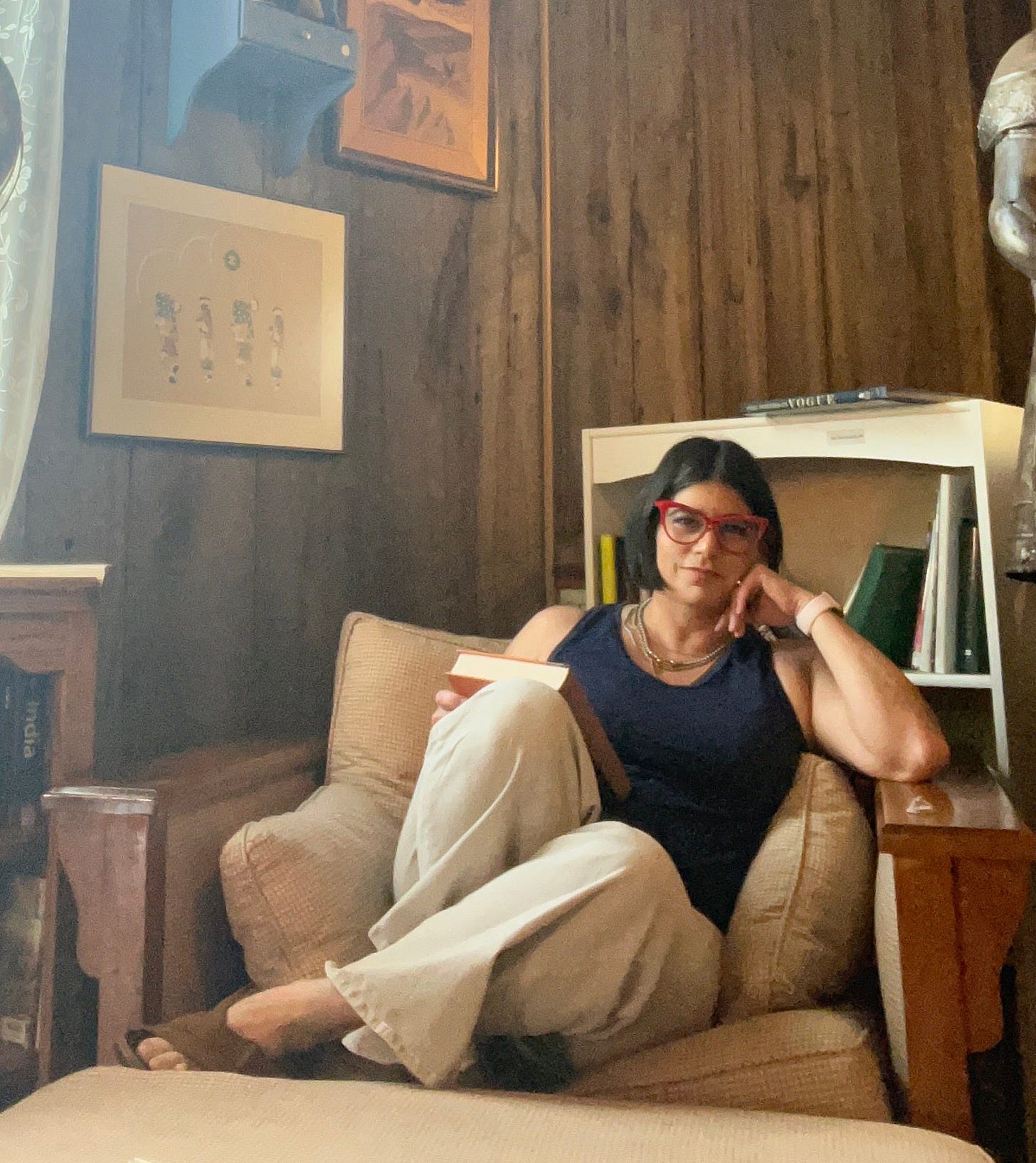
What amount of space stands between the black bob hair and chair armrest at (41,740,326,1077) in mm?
723

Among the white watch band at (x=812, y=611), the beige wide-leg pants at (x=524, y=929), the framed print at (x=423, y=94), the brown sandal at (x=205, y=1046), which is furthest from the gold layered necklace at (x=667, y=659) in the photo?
the framed print at (x=423, y=94)

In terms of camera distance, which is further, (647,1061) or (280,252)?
(280,252)

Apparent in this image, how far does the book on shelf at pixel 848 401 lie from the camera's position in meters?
1.52

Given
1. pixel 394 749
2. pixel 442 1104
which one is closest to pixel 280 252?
pixel 394 749

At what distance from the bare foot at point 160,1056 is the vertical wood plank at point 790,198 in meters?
1.56

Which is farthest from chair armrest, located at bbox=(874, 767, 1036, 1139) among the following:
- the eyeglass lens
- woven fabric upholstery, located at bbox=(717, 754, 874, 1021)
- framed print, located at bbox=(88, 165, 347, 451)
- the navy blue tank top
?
framed print, located at bbox=(88, 165, 347, 451)

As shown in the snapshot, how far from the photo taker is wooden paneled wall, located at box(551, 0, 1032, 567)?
188 cm

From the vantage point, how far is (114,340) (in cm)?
155

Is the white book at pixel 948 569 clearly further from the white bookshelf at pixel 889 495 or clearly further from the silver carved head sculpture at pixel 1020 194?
the silver carved head sculpture at pixel 1020 194

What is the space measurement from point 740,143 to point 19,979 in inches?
77.3

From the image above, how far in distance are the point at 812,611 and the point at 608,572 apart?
19.2 inches

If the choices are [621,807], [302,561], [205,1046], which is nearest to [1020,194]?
[621,807]

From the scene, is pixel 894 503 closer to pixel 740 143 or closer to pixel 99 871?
pixel 740 143

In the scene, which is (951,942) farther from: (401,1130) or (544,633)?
(544,633)
